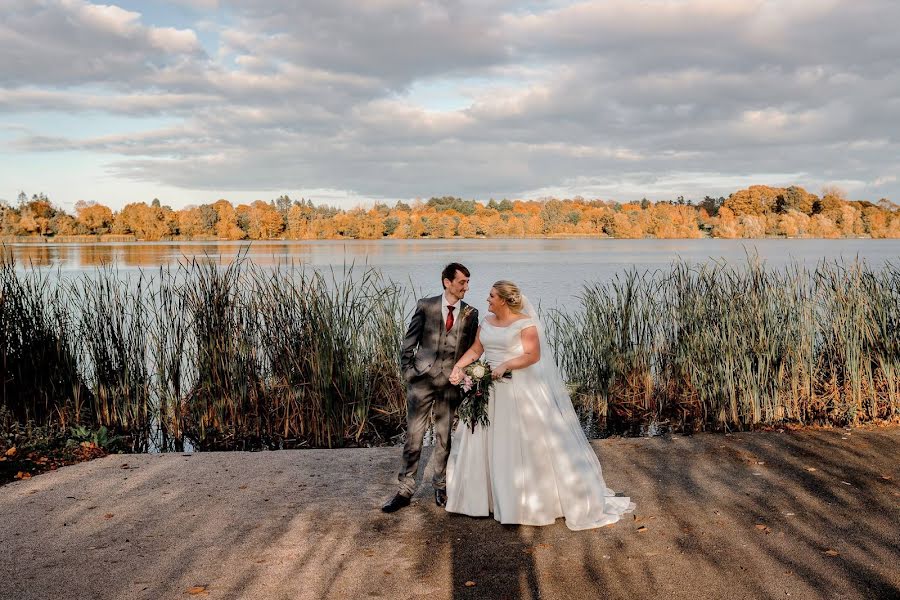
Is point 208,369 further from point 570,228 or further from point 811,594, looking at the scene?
point 570,228

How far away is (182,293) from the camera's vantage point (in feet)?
25.9

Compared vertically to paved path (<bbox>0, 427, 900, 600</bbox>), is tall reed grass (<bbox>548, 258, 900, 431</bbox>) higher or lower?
higher

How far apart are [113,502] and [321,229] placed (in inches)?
2903

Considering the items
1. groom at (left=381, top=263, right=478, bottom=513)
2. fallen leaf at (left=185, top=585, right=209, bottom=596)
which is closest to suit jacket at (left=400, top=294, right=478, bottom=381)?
groom at (left=381, top=263, right=478, bottom=513)

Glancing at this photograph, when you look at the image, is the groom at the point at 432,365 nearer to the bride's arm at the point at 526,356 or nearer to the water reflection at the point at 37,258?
the bride's arm at the point at 526,356

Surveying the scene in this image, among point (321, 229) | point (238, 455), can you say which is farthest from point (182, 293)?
point (321, 229)

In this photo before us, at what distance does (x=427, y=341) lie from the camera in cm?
488

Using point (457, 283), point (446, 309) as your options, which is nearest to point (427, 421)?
point (446, 309)

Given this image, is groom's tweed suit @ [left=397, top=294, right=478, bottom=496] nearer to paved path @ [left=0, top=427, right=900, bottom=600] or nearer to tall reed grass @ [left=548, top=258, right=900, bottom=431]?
paved path @ [left=0, top=427, right=900, bottom=600]

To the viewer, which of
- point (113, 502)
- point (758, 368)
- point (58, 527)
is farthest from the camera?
point (758, 368)

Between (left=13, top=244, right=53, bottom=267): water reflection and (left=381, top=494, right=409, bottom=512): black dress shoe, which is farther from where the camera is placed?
(left=13, top=244, right=53, bottom=267): water reflection

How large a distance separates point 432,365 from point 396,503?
0.97 metres

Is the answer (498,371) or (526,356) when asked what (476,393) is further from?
(526,356)

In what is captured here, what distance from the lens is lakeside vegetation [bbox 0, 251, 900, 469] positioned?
7461mm
